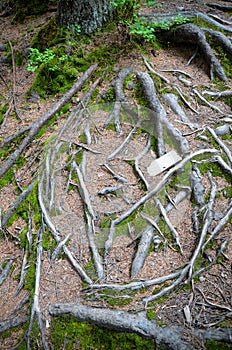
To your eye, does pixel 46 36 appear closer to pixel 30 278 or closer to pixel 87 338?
pixel 30 278

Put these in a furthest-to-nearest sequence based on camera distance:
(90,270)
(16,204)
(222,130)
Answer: (222,130), (16,204), (90,270)

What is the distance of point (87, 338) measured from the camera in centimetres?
295

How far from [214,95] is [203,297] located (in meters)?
3.08

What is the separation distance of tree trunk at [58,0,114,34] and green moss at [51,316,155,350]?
14.8 ft

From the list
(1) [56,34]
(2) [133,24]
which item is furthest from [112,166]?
(1) [56,34]

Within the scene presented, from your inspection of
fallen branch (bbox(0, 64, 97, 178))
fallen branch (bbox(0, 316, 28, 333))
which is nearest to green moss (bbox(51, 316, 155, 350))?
fallen branch (bbox(0, 316, 28, 333))

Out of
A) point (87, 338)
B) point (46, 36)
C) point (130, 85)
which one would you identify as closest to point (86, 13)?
point (46, 36)

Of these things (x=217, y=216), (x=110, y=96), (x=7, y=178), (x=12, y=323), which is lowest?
(x=12, y=323)

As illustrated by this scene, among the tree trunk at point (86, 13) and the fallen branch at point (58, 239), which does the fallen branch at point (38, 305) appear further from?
the tree trunk at point (86, 13)

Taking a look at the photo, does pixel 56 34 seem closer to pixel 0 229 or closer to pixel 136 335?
pixel 0 229

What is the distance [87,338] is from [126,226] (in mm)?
1194

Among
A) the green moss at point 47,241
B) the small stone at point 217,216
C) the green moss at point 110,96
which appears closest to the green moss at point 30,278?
the green moss at point 47,241

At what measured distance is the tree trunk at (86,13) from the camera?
5441 millimetres

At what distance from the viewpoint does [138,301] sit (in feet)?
10.1
